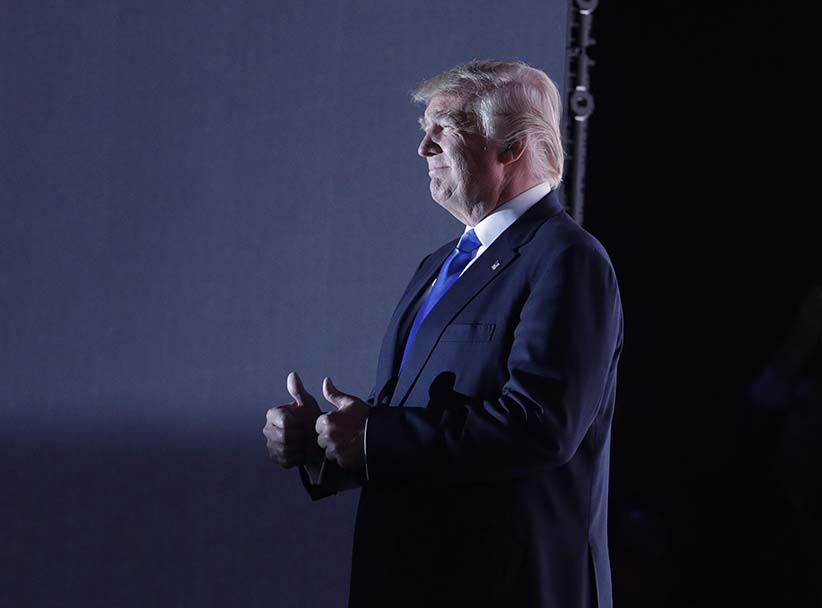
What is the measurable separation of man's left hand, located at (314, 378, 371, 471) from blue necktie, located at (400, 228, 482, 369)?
22 cm

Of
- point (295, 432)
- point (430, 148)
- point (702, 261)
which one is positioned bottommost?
point (295, 432)

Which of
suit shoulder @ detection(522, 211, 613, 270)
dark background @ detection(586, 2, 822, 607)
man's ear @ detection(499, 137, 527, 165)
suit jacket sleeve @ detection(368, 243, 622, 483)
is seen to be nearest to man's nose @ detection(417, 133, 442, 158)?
man's ear @ detection(499, 137, 527, 165)

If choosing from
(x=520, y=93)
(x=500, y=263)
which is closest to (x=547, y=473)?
(x=500, y=263)

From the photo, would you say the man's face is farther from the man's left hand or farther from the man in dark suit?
the man's left hand

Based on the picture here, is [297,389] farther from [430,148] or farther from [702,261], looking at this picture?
[702,261]

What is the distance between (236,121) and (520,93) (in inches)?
49.1

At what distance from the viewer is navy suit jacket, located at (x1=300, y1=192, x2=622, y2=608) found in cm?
177

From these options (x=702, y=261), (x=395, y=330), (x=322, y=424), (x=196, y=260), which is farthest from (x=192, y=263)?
(x=702, y=261)

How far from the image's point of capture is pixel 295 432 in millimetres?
1962

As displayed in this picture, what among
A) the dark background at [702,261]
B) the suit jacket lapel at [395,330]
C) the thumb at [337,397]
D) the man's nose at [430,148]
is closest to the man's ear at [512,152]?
the man's nose at [430,148]

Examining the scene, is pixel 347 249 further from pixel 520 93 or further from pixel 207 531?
pixel 520 93

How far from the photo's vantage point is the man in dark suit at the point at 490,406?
177cm

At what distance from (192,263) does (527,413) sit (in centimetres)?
146

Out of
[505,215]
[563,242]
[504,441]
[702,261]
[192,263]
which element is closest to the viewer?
[504,441]
